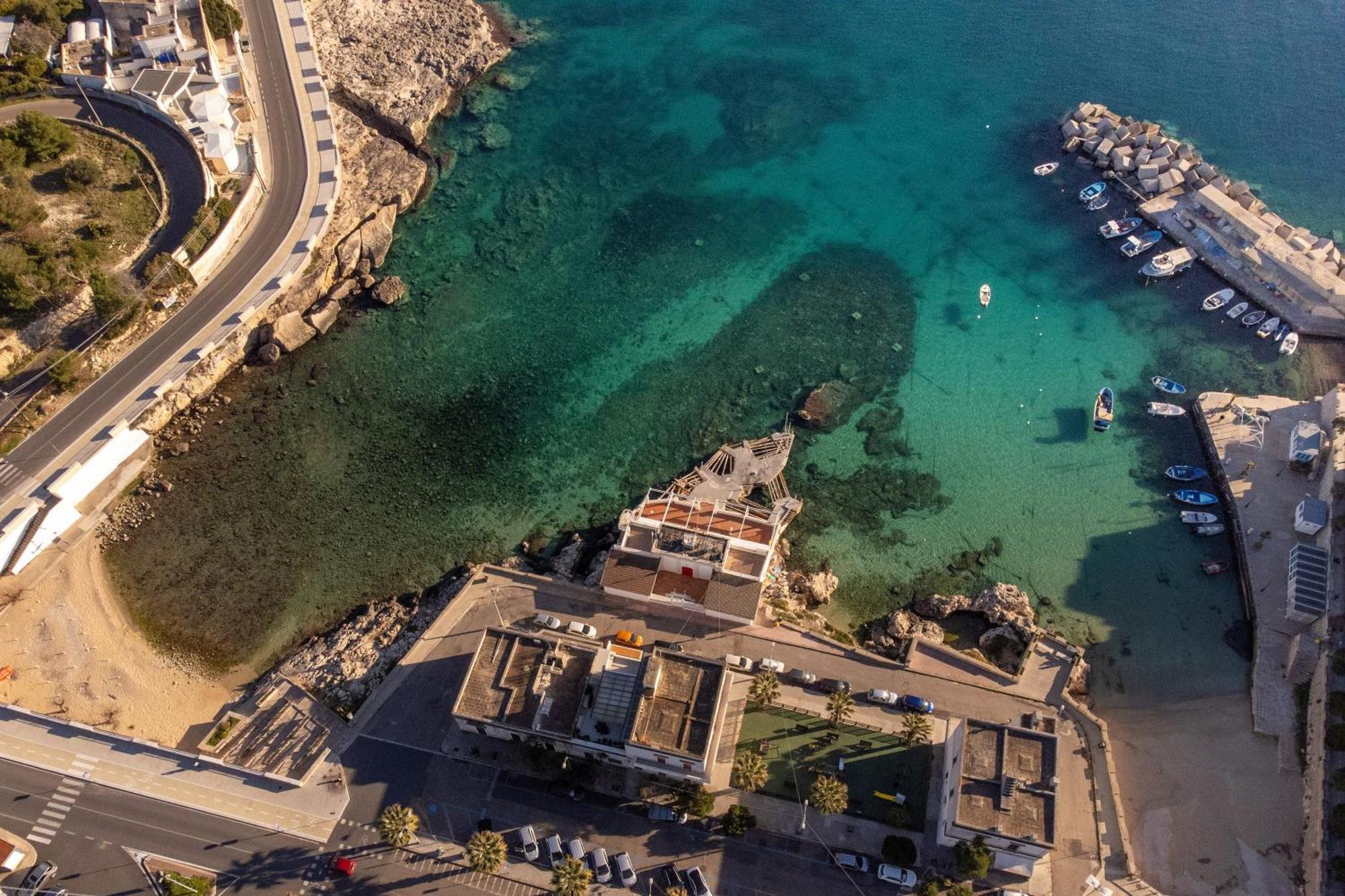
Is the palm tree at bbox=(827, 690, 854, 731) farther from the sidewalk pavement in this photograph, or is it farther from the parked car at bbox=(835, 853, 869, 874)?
the sidewalk pavement

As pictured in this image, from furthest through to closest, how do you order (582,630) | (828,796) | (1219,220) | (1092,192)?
(1092,192) → (1219,220) → (582,630) → (828,796)

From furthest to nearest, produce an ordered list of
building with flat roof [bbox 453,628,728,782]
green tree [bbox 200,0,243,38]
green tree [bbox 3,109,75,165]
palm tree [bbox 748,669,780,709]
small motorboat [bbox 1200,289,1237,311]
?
green tree [bbox 200,0,243,38] → small motorboat [bbox 1200,289,1237,311] → green tree [bbox 3,109,75,165] → palm tree [bbox 748,669,780,709] → building with flat roof [bbox 453,628,728,782]

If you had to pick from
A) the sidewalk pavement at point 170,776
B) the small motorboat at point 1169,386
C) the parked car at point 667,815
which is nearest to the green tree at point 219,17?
the sidewalk pavement at point 170,776

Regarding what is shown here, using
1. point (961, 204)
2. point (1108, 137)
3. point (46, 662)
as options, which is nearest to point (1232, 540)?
point (961, 204)

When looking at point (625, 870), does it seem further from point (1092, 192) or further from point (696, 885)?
point (1092, 192)

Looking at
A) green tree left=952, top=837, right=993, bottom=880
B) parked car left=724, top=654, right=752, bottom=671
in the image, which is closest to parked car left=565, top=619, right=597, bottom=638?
parked car left=724, top=654, right=752, bottom=671

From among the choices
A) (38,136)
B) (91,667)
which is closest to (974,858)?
(91,667)

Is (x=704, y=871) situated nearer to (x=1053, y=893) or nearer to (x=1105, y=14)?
(x=1053, y=893)

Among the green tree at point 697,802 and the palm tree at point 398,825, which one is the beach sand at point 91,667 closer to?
the palm tree at point 398,825
